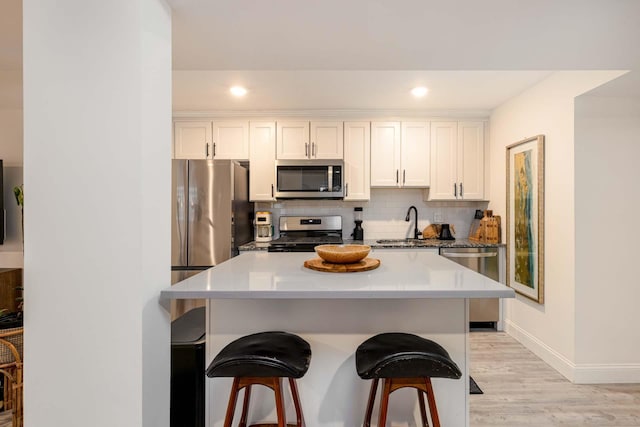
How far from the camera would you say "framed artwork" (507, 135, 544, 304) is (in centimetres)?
279

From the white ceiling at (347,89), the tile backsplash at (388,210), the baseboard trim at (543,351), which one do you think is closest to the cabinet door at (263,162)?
the white ceiling at (347,89)

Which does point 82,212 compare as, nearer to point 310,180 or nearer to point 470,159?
point 310,180

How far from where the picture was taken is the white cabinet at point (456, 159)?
3.74 m

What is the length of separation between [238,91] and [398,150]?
1823 millimetres

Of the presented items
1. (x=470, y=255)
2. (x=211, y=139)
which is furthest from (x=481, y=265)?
(x=211, y=139)

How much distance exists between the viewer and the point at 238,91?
121 inches

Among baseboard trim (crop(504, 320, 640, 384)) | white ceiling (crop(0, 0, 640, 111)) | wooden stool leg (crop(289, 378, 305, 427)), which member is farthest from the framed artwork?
wooden stool leg (crop(289, 378, 305, 427))

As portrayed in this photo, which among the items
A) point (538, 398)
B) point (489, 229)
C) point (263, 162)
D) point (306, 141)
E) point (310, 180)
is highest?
point (306, 141)

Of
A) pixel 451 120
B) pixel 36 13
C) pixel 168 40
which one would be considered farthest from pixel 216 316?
pixel 451 120

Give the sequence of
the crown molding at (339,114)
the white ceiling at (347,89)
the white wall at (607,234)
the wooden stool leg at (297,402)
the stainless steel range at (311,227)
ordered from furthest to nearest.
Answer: the stainless steel range at (311,227) < the crown molding at (339,114) < the white ceiling at (347,89) < the white wall at (607,234) < the wooden stool leg at (297,402)

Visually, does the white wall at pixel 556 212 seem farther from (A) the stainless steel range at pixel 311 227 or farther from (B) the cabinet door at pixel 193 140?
(B) the cabinet door at pixel 193 140

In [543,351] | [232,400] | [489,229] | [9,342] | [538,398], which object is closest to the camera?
[232,400]

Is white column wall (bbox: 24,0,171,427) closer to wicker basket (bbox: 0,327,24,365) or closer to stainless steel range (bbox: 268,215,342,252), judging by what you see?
wicker basket (bbox: 0,327,24,365)

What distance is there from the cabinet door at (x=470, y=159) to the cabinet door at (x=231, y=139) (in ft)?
7.95
